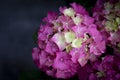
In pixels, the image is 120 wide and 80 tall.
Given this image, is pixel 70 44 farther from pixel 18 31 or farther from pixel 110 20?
pixel 18 31

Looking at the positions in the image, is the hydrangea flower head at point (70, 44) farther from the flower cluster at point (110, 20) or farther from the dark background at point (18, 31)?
the dark background at point (18, 31)

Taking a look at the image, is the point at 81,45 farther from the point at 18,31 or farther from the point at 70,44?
the point at 18,31

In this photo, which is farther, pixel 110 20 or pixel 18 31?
pixel 18 31

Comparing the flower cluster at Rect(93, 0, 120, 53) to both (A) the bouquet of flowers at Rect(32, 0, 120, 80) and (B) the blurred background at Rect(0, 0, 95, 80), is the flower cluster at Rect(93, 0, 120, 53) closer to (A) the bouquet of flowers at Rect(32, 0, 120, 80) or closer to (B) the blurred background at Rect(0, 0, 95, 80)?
(A) the bouquet of flowers at Rect(32, 0, 120, 80)

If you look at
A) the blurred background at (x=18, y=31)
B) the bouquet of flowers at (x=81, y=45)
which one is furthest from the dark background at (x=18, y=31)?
the bouquet of flowers at (x=81, y=45)

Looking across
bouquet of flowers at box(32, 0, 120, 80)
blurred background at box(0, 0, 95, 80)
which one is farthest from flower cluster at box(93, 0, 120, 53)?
blurred background at box(0, 0, 95, 80)

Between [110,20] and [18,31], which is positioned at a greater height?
[18,31]

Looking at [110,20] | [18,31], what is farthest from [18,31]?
[110,20]
